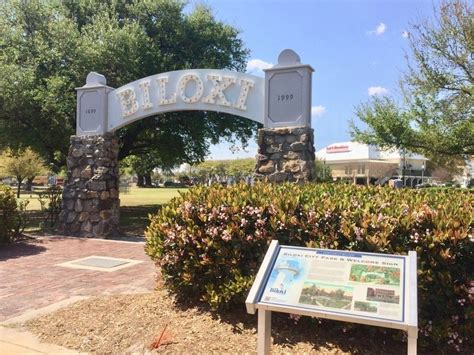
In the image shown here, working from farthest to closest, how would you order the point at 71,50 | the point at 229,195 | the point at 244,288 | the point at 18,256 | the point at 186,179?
the point at 186,179
the point at 71,50
the point at 18,256
the point at 229,195
the point at 244,288

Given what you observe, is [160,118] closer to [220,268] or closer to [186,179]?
[220,268]

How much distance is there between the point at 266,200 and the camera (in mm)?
4164

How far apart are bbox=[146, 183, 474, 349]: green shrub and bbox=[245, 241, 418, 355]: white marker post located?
68cm

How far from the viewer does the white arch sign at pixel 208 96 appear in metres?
8.30

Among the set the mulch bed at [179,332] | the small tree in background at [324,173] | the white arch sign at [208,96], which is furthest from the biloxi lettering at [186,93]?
the mulch bed at [179,332]

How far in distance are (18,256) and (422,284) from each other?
734 centimetres

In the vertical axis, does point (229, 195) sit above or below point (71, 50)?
below

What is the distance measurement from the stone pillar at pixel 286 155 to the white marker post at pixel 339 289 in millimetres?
5252

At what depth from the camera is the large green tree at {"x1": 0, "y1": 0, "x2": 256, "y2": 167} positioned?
12516 millimetres

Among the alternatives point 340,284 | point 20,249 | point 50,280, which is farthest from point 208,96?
point 340,284

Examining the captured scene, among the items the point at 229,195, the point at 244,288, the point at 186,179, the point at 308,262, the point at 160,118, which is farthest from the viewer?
the point at 186,179

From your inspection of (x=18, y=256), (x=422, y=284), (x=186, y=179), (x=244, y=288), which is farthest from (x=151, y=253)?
(x=186, y=179)

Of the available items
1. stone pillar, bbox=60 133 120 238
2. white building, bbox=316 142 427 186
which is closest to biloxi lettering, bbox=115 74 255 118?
stone pillar, bbox=60 133 120 238

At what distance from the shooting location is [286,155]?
839cm
